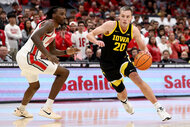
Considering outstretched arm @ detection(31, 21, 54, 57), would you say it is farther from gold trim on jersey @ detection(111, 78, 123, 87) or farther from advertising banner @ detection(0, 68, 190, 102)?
advertising banner @ detection(0, 68, 190, 102)

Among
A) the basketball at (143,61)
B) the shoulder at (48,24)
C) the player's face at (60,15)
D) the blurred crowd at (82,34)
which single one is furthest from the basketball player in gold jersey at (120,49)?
the blurred crowd at (82,34)

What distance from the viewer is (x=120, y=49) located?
639 cm

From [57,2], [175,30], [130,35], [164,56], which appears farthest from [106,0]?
[130,35]

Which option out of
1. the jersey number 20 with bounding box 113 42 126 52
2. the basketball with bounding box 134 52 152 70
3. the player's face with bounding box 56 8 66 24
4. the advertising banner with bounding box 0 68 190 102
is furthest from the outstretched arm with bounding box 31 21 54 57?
the advertising banner with bounding box 0 68 190 102

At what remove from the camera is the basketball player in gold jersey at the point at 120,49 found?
601cm

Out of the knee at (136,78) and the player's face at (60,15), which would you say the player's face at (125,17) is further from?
the player's face at (60,15)

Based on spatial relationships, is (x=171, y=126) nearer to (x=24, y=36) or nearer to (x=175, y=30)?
(x=24, y=36)

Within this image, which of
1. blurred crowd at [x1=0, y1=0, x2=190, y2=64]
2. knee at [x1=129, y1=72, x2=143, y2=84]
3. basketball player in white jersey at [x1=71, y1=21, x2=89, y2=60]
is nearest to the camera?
knee at [x1=129, y1=72, x2=143, y2=84]

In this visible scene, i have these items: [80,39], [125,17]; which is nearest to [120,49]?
[125,17]

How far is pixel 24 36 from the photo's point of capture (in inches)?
428

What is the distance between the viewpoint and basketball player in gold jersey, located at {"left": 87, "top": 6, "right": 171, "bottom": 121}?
6.01m

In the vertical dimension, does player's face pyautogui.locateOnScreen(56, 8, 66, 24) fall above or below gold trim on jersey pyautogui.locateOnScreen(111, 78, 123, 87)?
above

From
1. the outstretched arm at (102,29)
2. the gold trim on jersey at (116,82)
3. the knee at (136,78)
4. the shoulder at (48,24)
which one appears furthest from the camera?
the gold trim on jersey at (116,82)

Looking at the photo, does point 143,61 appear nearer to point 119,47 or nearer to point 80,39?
point 119,47
